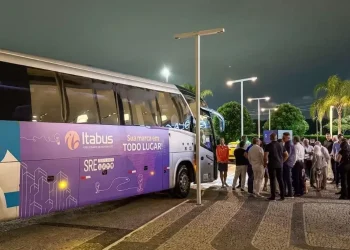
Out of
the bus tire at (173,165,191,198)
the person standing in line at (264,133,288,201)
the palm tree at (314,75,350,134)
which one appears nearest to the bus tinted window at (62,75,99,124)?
the bus tire at (173,165,191,198)

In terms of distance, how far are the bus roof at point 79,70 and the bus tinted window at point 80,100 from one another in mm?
169

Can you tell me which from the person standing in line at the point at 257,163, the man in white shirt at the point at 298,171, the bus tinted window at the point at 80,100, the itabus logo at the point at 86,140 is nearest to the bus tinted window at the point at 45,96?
the bus tinted window at the point at 80,100

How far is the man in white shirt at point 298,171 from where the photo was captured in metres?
11.6

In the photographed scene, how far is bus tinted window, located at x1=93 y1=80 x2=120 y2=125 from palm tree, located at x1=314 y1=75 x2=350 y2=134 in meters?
26.5

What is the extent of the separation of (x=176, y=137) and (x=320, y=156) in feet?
16.7

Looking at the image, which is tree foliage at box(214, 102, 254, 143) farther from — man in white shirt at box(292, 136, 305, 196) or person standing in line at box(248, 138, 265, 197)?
person standing in line at box(248, 138, 265, 197)

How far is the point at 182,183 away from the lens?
1138 cm

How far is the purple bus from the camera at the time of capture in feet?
21.8

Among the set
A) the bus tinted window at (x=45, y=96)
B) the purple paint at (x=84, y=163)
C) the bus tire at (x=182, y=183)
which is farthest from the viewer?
the bus tire at (x=182, y=183)

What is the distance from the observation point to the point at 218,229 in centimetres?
725

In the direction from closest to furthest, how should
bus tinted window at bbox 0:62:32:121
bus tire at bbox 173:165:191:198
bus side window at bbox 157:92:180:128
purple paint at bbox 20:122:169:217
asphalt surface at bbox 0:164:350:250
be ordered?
asphalt surface at bbox 0:164:350:250
bus tinted window at bbox 0:62:32:121
purple paint at bbox 20:122:169:217
bus side window at bbox 157:92:180:128
bus tire at bbox 173:165:191:198

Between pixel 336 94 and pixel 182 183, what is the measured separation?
24.5m

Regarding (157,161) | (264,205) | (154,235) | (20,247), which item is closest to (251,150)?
(264,205)

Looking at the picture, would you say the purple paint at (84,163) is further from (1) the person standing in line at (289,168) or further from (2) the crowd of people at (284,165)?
(1) the person standing in line at (289,168)
